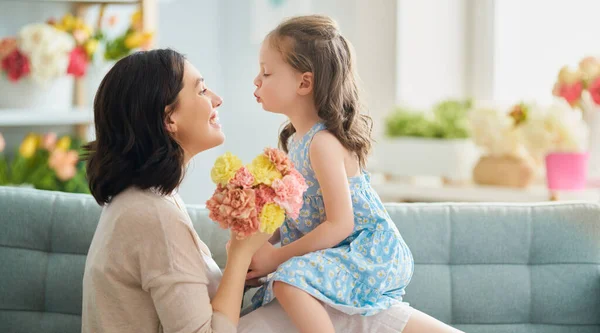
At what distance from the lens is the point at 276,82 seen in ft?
6.41

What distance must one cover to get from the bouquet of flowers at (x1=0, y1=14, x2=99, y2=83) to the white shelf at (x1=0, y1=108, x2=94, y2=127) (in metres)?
0.14

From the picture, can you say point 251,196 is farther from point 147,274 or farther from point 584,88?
point 584,88

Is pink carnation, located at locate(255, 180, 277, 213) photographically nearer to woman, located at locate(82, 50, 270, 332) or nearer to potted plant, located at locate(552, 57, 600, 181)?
woman, located at locate(82, 50, 270, 332)

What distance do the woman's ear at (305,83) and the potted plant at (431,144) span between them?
1.86 meters

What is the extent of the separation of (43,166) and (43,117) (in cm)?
21

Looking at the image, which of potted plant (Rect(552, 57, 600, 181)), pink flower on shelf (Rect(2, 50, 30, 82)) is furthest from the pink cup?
pink flower on shelf (Rect(2, 50, 30, 82))

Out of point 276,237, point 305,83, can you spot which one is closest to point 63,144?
point 276,237

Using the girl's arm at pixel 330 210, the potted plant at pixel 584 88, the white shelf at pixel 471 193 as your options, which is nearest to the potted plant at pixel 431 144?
the white shelf at pixel 471 193

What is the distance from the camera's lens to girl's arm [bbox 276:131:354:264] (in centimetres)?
183

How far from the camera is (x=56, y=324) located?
2.24 metres

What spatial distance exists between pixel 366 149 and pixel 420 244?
0.46m

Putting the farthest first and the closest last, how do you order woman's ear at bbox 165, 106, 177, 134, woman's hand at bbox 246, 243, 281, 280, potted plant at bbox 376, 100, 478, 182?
potted plant at bbox 376, 100, 478, 182, woman's hand at bbox 246, 243, 281, 280, woman's ear at bbox 165, 106, 177, 134

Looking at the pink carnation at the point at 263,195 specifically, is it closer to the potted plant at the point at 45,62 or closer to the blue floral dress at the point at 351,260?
the blue floral dress at the point at 351,260

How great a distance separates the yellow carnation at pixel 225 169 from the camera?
5.43 feet
